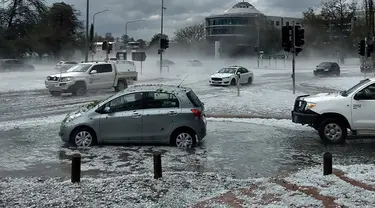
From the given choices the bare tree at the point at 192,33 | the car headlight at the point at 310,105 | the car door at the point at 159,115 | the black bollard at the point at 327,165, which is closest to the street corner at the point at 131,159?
the car door at the point at 159,115

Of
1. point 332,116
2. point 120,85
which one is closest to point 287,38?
point 120,85

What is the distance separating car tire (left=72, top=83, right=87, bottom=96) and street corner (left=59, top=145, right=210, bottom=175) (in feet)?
46.2

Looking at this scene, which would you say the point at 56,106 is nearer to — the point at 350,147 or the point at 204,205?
the point at 350,147

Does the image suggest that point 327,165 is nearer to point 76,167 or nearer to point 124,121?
point 76,167

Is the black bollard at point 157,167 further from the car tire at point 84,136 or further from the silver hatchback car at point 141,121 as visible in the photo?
the car tire at point 84,136

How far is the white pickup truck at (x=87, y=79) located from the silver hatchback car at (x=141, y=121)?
546 inches

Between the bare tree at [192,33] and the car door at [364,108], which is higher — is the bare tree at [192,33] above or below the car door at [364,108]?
above

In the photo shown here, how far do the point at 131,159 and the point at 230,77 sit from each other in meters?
23.1

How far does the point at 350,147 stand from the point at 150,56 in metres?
61.3

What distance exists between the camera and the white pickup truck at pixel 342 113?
36.6ft

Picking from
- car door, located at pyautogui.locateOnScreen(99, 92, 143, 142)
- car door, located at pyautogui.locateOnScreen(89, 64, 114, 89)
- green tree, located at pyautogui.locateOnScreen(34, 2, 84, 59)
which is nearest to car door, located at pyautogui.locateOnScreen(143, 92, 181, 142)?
car door, located at pyautogui.locateOnScreen(99, 92, 143, 142)

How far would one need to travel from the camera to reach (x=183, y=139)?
1072 cm

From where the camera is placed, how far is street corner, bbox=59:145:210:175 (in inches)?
344

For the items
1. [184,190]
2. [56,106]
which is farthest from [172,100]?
[56,106]
